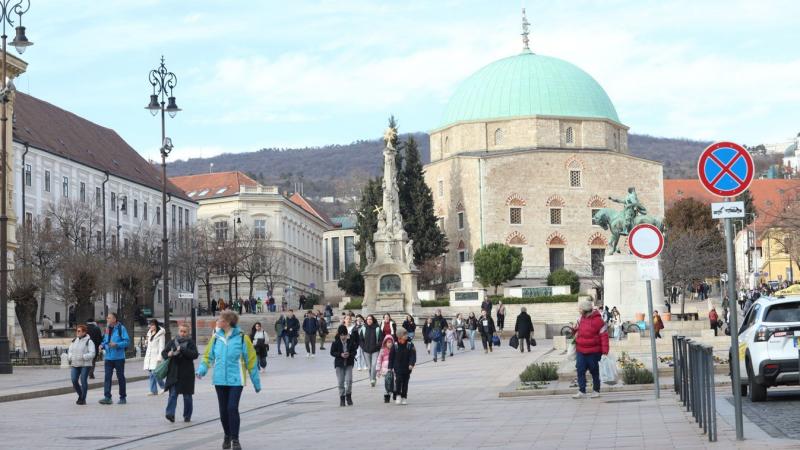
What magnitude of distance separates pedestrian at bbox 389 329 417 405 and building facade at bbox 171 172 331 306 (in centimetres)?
7751

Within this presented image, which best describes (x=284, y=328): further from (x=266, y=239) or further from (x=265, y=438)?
(x=266, y=239)

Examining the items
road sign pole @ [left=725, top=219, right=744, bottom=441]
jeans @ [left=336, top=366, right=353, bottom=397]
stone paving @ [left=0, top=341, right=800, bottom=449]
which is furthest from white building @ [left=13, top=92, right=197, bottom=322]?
road sign pole @ [left=725, top=219, right=744, bottom=441]

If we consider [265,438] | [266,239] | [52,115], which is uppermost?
[52,115]

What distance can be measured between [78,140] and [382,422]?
7016cm

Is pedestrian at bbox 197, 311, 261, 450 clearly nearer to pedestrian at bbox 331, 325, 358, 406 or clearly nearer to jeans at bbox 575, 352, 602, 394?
pedestrian at bbox 331, 325, 358, 406

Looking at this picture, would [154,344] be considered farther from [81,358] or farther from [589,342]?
[589,342]

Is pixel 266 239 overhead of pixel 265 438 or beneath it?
overhead

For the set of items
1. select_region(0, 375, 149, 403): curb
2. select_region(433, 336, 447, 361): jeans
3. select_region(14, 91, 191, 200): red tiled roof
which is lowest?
select_region(0, 375, 149, 403): curb

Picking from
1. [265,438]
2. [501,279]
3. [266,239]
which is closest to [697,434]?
[265,438]

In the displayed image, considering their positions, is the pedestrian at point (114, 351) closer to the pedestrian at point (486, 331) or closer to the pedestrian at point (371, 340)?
the pedestrian at point (371, 340)

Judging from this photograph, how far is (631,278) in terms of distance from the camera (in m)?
50.1

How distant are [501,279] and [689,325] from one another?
44354 mm

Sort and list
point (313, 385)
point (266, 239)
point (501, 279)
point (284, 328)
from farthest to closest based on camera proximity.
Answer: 1. point (266, 239)
2. point (501, 279)
3. point (284, 328)
4. point (313, 385)

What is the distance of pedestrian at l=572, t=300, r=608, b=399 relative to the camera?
2167cm
